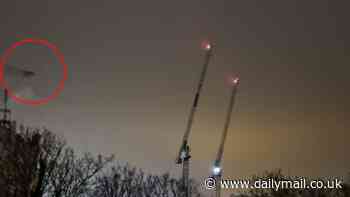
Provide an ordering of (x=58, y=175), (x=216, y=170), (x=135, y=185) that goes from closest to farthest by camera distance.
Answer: (x=58, y=175) → (x=216, y=170) → (x=135, y=185)

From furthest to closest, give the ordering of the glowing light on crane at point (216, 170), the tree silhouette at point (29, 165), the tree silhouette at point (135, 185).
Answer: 1. the tree silhouette at point (135, 185)
2. the glowing light on crane at point (216, 170)
3. the tree silhouette at point (29, 165)

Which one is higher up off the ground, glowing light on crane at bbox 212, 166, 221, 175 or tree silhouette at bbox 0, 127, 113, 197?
glowing light on crane at bbox 212, 166, 221, 175

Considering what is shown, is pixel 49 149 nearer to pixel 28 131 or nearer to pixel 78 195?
pixel 28 131

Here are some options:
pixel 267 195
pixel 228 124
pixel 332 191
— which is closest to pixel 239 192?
pixel 267 195

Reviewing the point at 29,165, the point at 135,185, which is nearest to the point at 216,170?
the point at 135,185

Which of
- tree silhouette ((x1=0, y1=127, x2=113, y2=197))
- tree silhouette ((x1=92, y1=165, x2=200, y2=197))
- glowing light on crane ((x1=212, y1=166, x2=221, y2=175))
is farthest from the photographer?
tree silhouette ((x1=92, y1=165, x2=200, y2=197))

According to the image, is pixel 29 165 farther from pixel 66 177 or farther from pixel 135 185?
pixel 135 185

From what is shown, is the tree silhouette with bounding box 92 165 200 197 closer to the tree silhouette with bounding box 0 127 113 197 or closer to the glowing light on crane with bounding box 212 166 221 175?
the glowing light on crane with bounding box 212 166 221 175

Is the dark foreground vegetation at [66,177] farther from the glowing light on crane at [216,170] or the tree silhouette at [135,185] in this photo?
the glowing light on crane at [216,170]

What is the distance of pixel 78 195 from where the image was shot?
1441 inches

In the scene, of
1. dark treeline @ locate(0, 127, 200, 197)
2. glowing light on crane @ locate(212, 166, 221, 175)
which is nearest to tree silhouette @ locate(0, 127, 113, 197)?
dark treeline @ locate(0, 127, 200, 197)

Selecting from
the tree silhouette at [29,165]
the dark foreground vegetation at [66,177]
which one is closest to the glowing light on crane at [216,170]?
the dark foreground vegetation at [66,177]

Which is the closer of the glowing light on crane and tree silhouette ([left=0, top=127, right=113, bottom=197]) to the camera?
tree silhouette ([left=0, top=127, right=113, bottom=197])

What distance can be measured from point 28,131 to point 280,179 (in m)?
29.2
